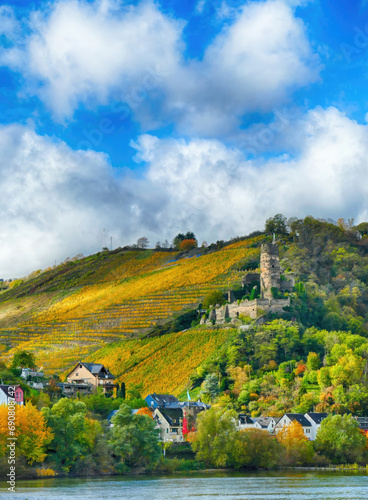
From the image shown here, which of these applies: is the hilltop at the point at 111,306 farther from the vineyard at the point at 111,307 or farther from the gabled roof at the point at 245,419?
the gabled roof at the point at 245,419

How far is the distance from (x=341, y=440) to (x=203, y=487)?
20234 mm

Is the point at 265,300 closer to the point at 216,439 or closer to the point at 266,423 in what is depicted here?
the point at 266,423

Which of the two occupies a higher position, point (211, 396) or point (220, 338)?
point (220, 338)

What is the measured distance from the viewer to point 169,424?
251ft

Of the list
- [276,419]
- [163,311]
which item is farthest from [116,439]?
[163,311]

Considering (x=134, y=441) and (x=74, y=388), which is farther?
(x=74, y=388)

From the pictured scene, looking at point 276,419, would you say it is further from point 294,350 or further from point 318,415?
point 294,350

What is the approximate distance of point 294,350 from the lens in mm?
98812

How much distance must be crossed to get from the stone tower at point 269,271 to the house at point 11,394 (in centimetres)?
5671

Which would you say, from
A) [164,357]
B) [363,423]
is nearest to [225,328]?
[164,357]

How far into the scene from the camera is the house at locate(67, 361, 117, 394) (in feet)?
291

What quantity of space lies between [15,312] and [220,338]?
8160 cm

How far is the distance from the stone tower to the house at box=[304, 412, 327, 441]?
3339 cm

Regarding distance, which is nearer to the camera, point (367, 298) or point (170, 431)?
point (170, 431)
